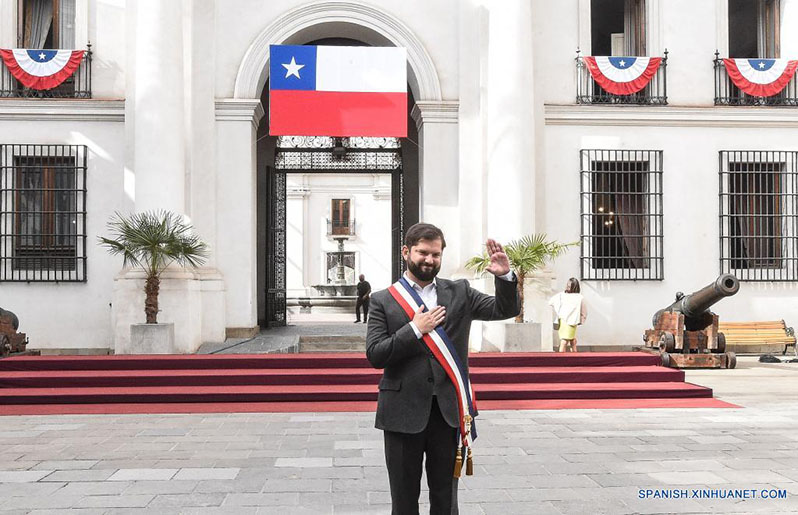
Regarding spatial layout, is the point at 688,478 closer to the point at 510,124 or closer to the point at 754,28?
the point at 510,124

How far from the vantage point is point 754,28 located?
1717 cm

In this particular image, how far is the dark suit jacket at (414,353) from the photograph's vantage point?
342 cm

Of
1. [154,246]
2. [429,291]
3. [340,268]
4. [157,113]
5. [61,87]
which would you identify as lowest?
[340,268]

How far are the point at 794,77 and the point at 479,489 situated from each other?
44.3ft

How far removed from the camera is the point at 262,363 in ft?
36.0

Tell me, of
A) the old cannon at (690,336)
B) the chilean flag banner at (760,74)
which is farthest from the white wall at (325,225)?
the old cannon at (690,336)

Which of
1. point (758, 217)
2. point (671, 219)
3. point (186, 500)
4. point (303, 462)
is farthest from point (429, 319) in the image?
point (758, 217)

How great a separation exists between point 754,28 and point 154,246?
13.8 m

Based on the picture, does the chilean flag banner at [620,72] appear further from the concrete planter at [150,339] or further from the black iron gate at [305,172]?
the concrete planter at [150,339]

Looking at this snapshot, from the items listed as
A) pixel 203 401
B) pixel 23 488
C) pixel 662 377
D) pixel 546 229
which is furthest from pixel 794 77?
pixel 23 488

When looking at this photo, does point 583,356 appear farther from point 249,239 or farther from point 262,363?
point 249,239

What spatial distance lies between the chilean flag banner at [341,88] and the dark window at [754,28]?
7904mm

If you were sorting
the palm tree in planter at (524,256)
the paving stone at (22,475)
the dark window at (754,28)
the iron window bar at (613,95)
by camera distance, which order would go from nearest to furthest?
the paving stone at (22,475), the palm tree in planter at (524,256), the iron window bar at (613,95), the dark window at (754,28)

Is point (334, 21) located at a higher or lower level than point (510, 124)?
higher
